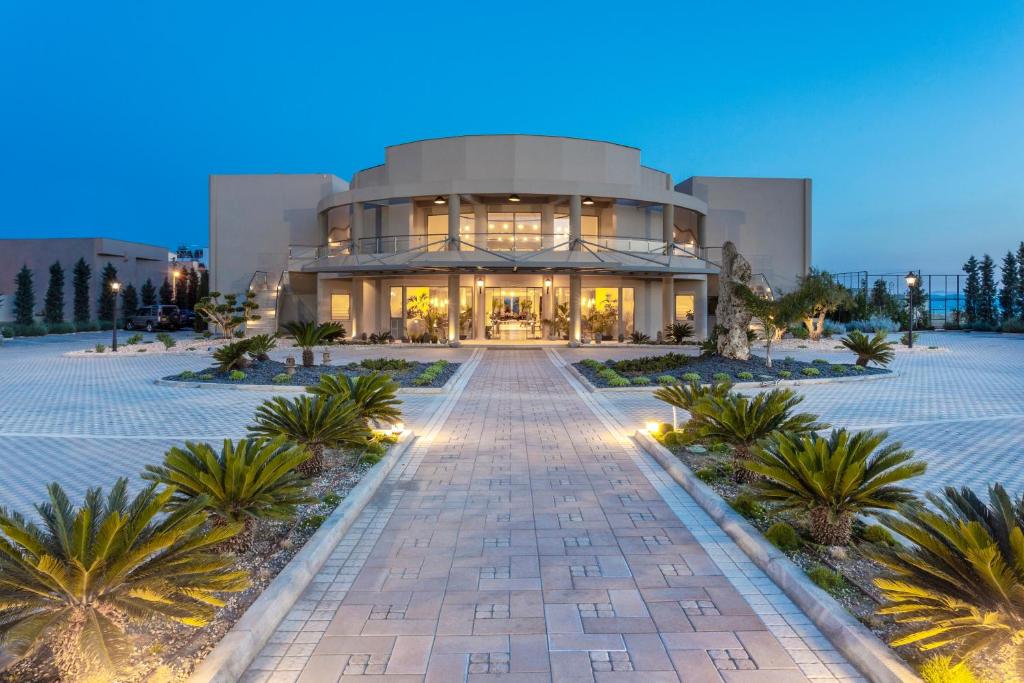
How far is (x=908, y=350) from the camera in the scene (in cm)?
2741

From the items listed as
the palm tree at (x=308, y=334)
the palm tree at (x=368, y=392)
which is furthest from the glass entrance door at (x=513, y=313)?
the palm tree at (x=368, y=392)

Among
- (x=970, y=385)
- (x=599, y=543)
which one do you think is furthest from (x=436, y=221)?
(x=599, y=543)

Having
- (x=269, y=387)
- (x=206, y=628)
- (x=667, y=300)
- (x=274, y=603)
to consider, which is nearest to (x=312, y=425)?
(x=274, y=603)

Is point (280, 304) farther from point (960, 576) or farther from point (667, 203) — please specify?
point (960, 576)

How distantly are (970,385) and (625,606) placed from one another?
16.4 meters

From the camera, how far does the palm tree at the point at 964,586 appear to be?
10.8ft

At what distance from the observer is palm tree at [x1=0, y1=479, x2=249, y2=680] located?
10.8 ft

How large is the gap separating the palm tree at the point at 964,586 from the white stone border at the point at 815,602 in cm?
15

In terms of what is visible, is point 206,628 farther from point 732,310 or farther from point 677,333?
point 677,333

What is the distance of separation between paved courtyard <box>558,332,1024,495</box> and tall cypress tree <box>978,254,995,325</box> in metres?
28.0

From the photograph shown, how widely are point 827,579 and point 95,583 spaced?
4.37 m

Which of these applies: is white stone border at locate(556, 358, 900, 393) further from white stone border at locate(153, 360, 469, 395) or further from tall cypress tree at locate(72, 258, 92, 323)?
tall cypress tree at locate(72, 258, 92, 323)

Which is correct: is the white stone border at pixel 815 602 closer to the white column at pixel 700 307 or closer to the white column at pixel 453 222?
the white column at pixel 453 222

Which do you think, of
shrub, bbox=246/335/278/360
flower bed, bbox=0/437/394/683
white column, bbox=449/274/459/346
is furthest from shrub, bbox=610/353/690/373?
flower bed, bbox=0/437/394/683
